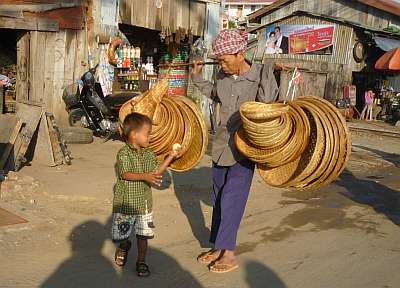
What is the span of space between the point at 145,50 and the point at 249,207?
317 inches

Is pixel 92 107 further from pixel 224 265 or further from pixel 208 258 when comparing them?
pixel 224 265

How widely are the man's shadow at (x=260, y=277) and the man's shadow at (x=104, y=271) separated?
44 cm

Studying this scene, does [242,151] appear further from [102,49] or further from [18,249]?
[102,49]

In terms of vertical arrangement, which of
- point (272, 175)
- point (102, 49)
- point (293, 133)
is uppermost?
point (102, 49)

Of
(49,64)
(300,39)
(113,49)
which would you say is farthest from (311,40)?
(49,64)

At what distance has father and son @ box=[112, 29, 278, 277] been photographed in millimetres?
3689

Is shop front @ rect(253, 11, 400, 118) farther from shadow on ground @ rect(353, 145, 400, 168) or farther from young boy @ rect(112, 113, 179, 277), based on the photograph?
young boy @ rect(112, 113, 179, 277)

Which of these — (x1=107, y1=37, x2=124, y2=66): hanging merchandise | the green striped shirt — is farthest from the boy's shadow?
(x1=107, y1=37, x2=124, y2=66): hanging merchandise

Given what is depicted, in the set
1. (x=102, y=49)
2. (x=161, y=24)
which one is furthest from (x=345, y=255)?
(x=161, y=24)

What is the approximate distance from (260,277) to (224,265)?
0.30 m

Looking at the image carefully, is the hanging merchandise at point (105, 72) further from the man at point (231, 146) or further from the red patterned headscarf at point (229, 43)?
the red patterned headscarf at point (229, 43)

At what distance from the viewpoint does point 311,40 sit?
20.2 m

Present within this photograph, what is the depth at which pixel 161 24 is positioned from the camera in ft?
39.0

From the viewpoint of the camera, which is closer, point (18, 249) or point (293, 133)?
point (293, 133)
